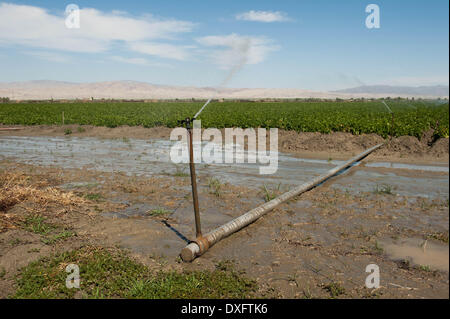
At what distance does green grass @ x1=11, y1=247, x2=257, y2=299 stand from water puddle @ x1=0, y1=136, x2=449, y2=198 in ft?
15.4

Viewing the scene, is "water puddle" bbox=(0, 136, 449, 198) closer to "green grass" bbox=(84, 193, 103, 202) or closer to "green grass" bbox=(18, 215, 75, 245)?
"green grass" bbox=(84, 193, 103, 202)

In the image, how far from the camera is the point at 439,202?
6887 mm

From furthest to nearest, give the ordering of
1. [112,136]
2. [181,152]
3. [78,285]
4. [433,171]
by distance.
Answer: [112,136] → [181,152] → [433,171] → [78,285]

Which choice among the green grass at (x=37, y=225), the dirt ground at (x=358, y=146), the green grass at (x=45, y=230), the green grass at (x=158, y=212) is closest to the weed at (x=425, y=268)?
the green grass at (x=158, y=212)

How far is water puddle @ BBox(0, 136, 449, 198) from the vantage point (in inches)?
345

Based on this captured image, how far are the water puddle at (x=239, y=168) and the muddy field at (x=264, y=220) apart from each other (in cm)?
5

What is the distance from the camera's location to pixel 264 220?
6070mm

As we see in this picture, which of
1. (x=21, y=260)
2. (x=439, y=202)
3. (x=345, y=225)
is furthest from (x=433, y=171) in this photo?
(x=21, y=260)

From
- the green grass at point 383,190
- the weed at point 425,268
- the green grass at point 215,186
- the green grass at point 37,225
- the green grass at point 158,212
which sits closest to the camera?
the weed at point 425,268

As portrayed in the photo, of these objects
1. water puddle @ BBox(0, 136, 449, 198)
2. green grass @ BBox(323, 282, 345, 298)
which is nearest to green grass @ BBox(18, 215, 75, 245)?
green grass @ BBox(323, 282, 345, 298)

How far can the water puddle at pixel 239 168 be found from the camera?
876 centimetres

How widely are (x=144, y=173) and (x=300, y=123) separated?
10.6 meters

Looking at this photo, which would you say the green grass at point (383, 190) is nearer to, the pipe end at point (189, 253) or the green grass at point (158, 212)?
the green grass at point (158, 212)
